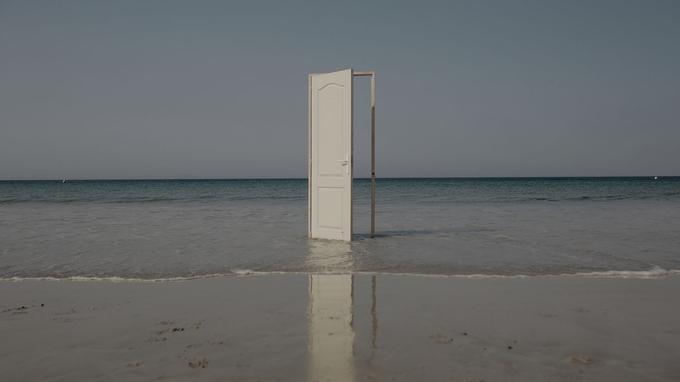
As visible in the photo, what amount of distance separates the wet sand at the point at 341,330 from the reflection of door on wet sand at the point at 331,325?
0.01m

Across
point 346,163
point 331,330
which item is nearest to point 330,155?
point 346,163

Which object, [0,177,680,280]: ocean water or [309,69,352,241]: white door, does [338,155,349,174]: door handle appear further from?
[0,177,680,280]: ocean water

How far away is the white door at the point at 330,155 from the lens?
752cm

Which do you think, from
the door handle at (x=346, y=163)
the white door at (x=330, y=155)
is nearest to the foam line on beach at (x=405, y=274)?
the white door at (x=330, y=155)

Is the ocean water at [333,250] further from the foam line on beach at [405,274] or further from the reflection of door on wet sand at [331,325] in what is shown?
the reflection of door on wet sand at [331,325]

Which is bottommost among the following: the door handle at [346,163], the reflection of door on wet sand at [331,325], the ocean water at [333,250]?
the ocean water at [333,250]

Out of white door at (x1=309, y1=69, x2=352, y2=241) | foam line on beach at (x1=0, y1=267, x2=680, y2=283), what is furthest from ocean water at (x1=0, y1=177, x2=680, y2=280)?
white door at (x1=309, y1=69, x2=352, y2=241)

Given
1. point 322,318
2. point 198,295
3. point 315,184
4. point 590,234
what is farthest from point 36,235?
point 590,234

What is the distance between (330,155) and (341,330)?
5.12 metres

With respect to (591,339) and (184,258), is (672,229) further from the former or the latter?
(184,258)

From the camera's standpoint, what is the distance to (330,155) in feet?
25.5

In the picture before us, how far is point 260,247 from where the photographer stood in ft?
21.6

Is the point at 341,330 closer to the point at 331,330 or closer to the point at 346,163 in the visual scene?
the point at 331,330

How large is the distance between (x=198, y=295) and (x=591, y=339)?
9.84ft
